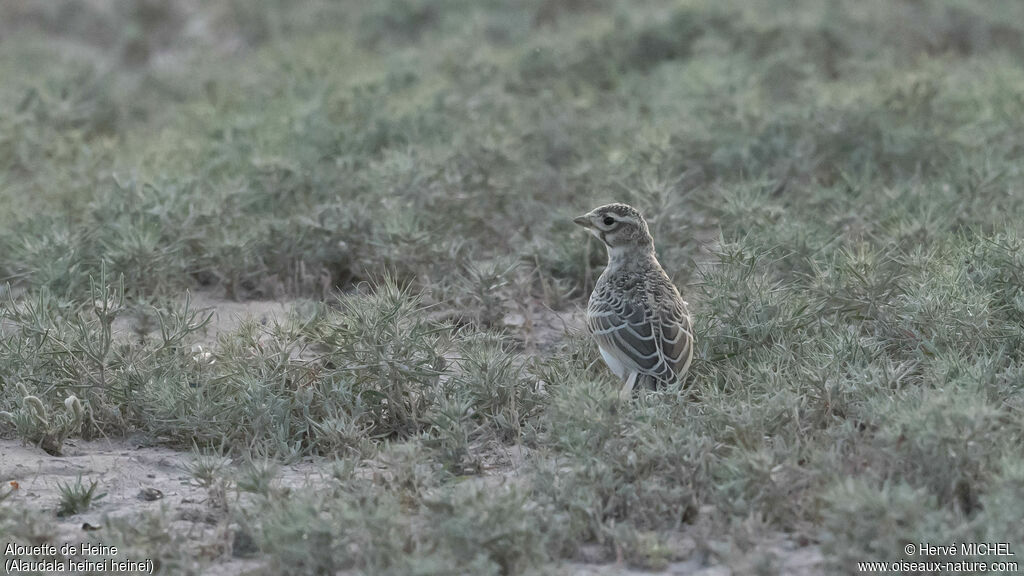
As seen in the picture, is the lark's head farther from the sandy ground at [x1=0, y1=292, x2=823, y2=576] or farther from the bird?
the sandy ground at [x1=0, y1=292, x2=823, y2=576]

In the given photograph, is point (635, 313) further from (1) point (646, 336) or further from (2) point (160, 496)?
(2) point (160, 496)

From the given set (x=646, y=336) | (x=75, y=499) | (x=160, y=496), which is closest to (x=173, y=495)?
(x=160, y=496)

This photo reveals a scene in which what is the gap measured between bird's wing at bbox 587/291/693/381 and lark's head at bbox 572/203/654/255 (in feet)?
1.57

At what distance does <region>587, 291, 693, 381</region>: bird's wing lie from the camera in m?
5.15

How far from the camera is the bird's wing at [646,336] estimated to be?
515 centimetres

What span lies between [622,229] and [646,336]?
31.8 inches

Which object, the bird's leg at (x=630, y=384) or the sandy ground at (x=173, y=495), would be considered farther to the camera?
the bird's leg at (x=630, y=384)

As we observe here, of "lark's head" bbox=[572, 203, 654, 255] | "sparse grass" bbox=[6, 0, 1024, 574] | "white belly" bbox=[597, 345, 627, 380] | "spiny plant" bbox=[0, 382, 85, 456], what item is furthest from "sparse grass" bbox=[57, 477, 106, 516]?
"lark's head" bbox=[572, 203, 654, 255]

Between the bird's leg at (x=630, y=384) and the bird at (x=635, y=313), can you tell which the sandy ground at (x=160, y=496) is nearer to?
the bird's leg at (x=630, y=384)

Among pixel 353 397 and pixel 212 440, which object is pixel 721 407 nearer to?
pixel 353 397

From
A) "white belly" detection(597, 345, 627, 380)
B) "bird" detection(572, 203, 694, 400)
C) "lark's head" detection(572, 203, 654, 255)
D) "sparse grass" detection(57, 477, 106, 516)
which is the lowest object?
"white belly" detection(597, 345, 627, 380)

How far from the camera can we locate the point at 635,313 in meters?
5.32

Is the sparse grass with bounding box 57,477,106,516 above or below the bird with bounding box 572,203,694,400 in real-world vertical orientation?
below

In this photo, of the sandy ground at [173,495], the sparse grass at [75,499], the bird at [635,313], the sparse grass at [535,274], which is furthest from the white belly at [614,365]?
the sparse grass at [75,499]
